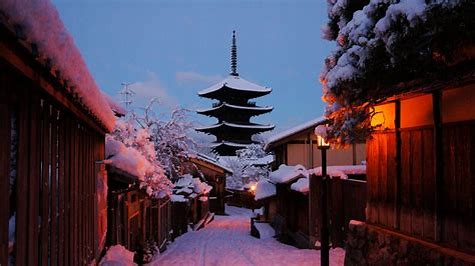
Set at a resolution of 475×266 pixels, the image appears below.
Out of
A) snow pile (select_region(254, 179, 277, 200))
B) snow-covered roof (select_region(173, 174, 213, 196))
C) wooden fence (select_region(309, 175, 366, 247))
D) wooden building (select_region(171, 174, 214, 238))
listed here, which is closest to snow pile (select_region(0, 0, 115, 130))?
wooden fence (select_region(309, 175, 366, 247))

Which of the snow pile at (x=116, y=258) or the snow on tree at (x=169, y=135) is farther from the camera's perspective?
the snow on tree at (x=169, y=135)

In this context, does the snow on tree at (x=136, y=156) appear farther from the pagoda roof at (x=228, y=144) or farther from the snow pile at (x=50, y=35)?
the pagoda roof at (x=228, y=144)

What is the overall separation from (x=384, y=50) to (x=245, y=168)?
44.1 m

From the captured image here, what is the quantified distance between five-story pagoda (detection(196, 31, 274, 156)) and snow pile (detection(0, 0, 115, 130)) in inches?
1943

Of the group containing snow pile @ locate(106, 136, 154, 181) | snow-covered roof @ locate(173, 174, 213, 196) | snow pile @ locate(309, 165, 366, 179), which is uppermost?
snow pile @ locate(106, 136, 154, 181)

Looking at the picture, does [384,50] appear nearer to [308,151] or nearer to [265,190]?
[308,151]

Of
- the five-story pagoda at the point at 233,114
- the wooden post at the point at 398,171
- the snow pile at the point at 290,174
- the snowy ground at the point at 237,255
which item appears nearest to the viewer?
the wooden post at the point at 398,171

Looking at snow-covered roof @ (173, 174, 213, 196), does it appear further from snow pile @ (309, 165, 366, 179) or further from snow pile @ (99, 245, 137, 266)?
snow pile @ (99, 245, 137, 266)

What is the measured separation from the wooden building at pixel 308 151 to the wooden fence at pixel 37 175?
16.6m

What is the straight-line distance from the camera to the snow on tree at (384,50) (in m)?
5.14

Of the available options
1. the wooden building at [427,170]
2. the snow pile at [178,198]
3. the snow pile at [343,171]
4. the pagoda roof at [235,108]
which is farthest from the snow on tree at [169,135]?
the pagoda roof at [235,108]

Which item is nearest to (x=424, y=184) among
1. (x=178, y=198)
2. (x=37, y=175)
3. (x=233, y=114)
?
(x=37, y=175)

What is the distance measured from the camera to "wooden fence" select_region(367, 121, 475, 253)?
5637 mm

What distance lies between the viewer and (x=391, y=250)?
7.22 metres
